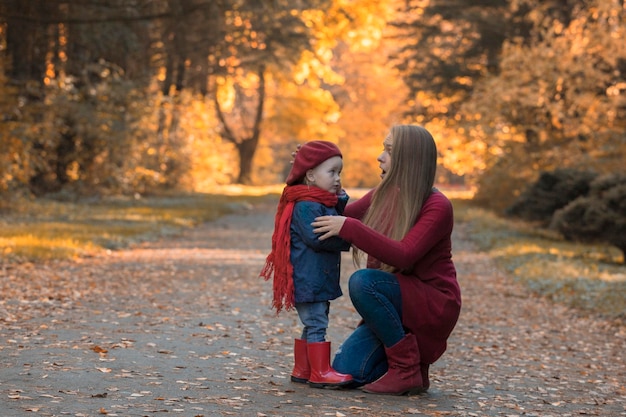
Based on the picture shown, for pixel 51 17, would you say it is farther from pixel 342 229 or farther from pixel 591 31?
pixel 342 229

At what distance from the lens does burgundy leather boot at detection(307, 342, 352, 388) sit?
6512 mm

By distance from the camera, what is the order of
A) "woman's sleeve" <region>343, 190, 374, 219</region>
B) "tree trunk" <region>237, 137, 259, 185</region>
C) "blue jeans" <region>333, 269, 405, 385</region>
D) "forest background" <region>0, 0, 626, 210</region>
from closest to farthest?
"blue jeans" <region>333, 269, 405, 385</region> → "woman's sleeve" <region>343, 190, 374, 219</region> → "forest background" <region>0, 0, 626, 210</region> → "tree trunk" <region>237, 137, 259, 185</region>

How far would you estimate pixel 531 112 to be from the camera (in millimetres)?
30219

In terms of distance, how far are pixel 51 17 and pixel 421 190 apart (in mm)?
18153

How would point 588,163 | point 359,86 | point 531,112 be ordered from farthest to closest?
point 359,86
point 531,112
point 588,163

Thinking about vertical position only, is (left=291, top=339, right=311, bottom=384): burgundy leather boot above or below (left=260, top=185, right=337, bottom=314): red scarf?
below

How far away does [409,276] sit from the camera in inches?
259

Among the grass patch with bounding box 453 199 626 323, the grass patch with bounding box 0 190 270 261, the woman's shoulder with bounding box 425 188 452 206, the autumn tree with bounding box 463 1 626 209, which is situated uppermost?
the autumn tree with bounding box 463 1 626 209

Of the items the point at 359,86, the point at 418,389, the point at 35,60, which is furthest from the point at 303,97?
the point at 418,389

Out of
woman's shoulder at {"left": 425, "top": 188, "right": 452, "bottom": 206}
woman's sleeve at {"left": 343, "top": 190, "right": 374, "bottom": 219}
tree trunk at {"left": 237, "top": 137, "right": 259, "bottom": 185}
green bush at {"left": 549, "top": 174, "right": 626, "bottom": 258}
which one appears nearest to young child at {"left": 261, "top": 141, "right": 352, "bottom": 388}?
woman's sleeve at {"left": 343, "top": 190, "right": 374, "bottom": 219}

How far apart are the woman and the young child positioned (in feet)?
0.58

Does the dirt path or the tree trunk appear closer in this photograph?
the dirt path

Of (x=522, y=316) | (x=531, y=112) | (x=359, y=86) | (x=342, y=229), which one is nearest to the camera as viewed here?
(x=342, y=229)

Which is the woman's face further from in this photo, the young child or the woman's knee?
the woman's knee
